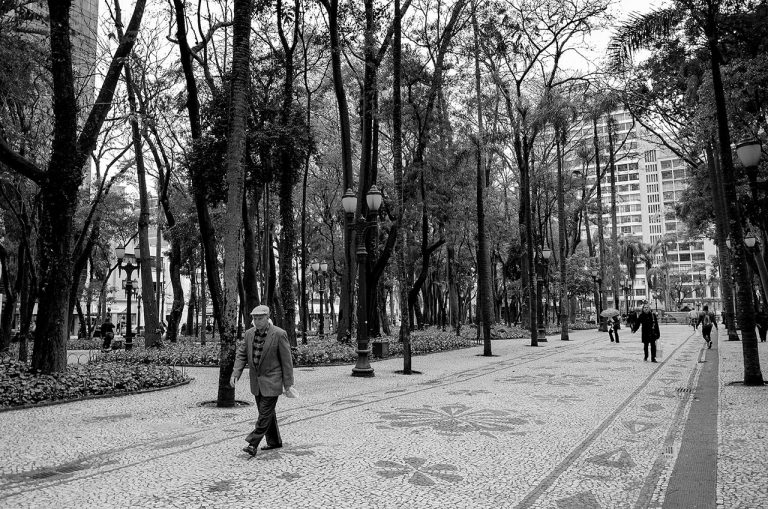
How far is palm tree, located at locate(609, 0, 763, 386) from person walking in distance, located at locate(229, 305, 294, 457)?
9.24 meters

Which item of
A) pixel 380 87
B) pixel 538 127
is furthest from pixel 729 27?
pixel 538 127

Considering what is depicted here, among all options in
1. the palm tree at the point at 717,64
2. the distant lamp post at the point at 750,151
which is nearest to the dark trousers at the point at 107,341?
the palm tree at the point at 717,64

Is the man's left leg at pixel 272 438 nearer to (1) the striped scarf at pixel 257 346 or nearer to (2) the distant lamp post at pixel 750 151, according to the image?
(1) the striped scarf at pixel 257 346

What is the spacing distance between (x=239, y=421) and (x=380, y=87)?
636 inches

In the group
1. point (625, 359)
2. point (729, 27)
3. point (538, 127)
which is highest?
point (538, 127)

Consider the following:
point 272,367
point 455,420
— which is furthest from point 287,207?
point 272,367

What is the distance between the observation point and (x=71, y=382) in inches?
407

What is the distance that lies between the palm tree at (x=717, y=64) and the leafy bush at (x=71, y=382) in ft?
39.7

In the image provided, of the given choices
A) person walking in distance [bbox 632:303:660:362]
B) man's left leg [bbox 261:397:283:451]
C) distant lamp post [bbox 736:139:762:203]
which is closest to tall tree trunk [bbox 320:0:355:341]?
person walking in distance [bbox 632:303:660:362]

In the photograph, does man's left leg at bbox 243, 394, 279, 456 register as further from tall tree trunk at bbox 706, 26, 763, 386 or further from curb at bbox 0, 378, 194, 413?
tall tree trunk at bbox 706, 26, 763, 386

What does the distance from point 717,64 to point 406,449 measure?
402 inches

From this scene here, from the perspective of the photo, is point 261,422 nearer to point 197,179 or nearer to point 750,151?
point 750,151

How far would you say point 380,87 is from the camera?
21.1m

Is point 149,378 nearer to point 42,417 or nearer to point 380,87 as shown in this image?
point 42,417
